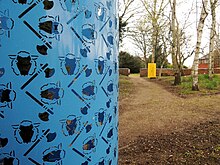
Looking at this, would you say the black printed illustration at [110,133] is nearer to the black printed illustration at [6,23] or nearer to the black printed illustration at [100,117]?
the black printed illustration at [100,117]

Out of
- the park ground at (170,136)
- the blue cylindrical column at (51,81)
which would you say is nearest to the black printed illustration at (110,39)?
the blue cylindrical column at (51,81)

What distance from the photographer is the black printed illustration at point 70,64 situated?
673 mm

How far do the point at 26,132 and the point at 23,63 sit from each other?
17 cm

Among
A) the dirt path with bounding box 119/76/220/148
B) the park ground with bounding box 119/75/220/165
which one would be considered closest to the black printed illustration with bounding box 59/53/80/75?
the park ground with bounding box 119/75/220/165

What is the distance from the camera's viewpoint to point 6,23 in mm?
628

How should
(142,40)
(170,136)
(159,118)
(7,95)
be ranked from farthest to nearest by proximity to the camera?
(142,40) < (159,118) < (170,136) < (7,95)

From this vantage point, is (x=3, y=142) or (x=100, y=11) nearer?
(x=3, y=142)

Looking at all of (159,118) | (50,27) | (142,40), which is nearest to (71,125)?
(50,27)

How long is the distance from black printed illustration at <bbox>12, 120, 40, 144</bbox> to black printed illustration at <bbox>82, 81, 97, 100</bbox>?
155 mm

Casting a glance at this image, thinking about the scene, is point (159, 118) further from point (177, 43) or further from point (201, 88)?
point (177, 43)

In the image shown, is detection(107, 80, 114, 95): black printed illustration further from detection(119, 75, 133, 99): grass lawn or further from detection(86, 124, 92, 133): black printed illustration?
detection(119, 75, 133, 99): grass lawn

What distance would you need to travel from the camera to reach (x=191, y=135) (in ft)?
13.7

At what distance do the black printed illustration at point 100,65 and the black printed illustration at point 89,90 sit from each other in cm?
4

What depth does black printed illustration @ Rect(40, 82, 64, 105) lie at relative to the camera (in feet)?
2.13
